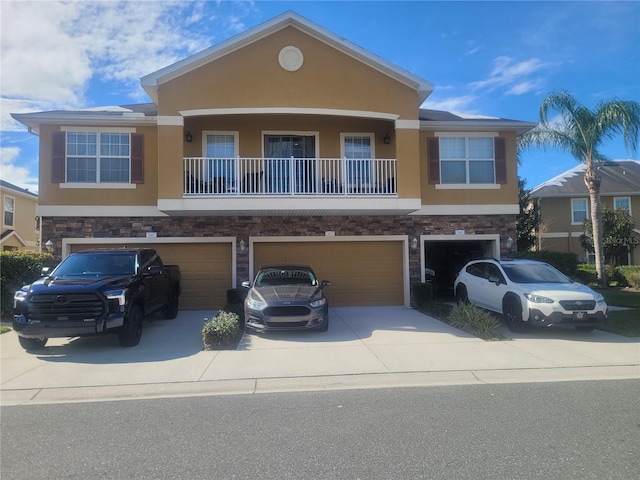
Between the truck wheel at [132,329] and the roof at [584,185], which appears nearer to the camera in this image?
the truck wheel at [132,329]

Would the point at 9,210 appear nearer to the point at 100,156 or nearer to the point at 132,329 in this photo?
the point at 100,156

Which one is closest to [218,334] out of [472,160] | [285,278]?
[285,278]

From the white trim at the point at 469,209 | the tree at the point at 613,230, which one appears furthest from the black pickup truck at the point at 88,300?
the tree at the point at 613,230

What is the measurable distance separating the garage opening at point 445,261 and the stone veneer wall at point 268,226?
254cm

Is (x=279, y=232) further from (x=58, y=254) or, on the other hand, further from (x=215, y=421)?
(x=215, y=421)

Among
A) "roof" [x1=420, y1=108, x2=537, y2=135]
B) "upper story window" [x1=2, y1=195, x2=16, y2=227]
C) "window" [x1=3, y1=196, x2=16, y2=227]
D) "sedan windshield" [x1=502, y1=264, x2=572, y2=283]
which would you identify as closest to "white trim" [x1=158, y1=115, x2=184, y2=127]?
"roof" [x1=420, y1=108, x2=537, y2=135]

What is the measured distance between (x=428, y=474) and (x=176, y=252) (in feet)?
38.3

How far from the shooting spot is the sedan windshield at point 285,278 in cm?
1076

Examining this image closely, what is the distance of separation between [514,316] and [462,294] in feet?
11.2

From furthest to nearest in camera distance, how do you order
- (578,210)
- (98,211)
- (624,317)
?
(578,210), (98,211), (624,317)

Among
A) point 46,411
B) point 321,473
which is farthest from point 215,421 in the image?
point 46,411

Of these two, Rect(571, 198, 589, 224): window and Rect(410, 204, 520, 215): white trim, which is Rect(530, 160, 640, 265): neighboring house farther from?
Rect(410, 204, 520, 215): white trim

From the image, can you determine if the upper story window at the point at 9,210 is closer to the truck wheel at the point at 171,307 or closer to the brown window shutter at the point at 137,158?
the brown window shutter at the point at 137,158

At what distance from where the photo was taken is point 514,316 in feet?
32.5
